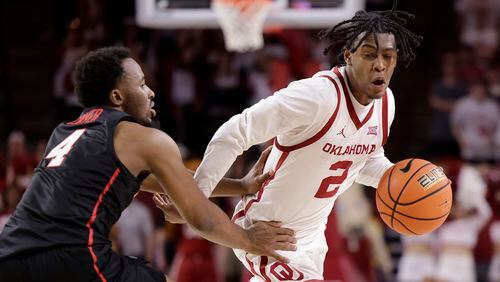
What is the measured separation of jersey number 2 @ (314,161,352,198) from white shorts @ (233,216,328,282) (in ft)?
0.90

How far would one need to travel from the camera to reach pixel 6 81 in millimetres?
12977

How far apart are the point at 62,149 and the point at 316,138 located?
50.9 inches

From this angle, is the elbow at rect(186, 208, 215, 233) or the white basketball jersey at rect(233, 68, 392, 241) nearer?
the elbow at rect(186, 208, 215, 233)

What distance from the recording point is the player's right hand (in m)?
4.20

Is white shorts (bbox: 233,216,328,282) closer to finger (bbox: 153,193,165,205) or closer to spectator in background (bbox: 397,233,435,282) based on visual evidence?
finger (bbox: 153,193,165,205)

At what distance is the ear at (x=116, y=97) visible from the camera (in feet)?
13.1

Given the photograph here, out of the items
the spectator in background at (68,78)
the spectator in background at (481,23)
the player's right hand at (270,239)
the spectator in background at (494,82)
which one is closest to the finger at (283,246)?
the player's right hand at (270,239)

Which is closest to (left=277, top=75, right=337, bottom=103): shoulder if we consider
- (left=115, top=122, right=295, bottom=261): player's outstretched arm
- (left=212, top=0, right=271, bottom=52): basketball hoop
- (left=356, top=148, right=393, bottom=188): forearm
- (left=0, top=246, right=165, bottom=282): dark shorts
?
(left=356, top=148, right=393, bottom=188): forearm

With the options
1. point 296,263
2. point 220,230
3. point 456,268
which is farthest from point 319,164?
point 456,268

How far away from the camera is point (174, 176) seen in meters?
3.79

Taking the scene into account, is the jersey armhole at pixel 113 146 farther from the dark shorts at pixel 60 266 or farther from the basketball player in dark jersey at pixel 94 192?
the dark shorts at pixel 60 266

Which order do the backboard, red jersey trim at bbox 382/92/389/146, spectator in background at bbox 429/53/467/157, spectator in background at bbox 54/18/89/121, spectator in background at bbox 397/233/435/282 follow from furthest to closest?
1. spectator in background at bbox 429/53/467/157
2. spectator in background at bbox 54/18/89/121
3. spectator in background at bbox 397/233/435/282
4. the backboard
5. red jersey trim at bbox 382/92/389/146

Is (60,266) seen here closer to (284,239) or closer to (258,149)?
(284,239)

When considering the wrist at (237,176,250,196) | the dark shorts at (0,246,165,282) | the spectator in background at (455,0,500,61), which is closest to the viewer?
the dark shorts at (0,246,165,282)
